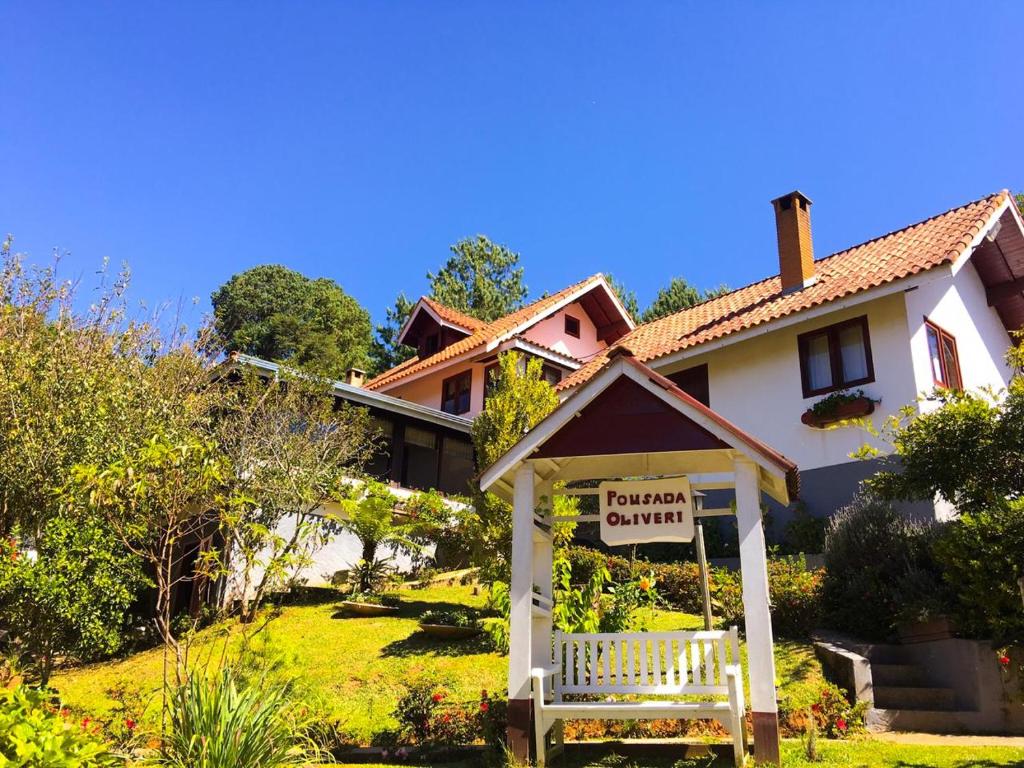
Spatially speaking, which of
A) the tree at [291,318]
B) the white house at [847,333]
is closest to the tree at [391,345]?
the tree at [291,318]

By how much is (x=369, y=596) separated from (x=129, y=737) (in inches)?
342

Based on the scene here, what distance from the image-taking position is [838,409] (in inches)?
637

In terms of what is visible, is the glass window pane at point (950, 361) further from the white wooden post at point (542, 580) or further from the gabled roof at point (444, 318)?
the gabled roof at point (444, 318)

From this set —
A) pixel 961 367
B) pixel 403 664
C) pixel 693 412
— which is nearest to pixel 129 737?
pixel 403 664

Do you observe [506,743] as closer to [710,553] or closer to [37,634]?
[37,634]

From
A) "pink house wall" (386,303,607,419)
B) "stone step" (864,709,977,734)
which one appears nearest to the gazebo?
"stone step" (864,709,977,734)

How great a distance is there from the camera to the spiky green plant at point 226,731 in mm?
5898

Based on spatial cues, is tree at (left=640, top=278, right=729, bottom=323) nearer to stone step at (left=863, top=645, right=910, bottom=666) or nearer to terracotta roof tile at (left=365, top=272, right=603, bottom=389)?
terracotta roof tile at (left=365, top=272, right=603, bottom=389)

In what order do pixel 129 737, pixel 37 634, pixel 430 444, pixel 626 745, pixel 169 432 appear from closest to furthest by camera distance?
pixel 129 737 → pixel 626 745 → pixel 37 634 → pixel 169 432 → pixel 430 444

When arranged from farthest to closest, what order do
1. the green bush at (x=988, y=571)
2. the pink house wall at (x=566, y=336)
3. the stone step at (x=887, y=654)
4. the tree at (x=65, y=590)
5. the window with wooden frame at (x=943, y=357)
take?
the pink house wall at (x=566, y=336) < the window with wooden frame at (x=943, y=357) < the stone step at (x=887, y=654) < the tree at (x=65, y=590) < the green bush at (x=988, y=571)

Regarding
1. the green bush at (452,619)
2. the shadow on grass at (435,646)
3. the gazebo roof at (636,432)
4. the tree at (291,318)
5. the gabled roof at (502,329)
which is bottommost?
the shadow on grass at (435,646)

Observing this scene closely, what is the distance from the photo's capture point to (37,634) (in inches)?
412

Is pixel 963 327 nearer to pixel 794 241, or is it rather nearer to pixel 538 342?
pixel 794 241

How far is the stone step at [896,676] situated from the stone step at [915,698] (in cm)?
36
